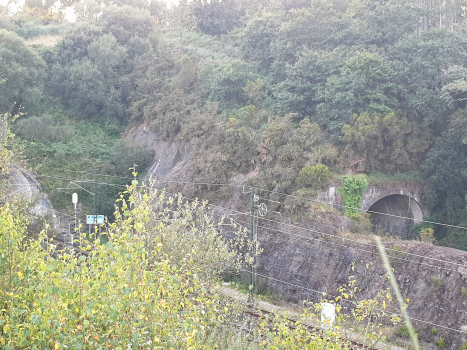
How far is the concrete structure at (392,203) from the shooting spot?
24047 millimetres

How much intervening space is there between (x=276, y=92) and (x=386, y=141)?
7.54m

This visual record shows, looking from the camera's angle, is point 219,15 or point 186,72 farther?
point 219,15

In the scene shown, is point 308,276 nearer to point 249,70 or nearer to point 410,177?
point 410,177

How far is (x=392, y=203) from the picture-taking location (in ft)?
87.4

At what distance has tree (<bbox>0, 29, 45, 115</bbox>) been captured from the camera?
106 ft

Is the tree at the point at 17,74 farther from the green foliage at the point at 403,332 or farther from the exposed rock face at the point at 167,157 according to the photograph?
the green foliage at the point at 403,332

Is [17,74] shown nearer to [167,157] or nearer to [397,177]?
[167,157]

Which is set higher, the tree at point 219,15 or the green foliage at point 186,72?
the tree at point 219,15

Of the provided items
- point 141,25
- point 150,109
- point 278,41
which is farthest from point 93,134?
point 278,41

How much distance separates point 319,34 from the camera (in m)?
31.1

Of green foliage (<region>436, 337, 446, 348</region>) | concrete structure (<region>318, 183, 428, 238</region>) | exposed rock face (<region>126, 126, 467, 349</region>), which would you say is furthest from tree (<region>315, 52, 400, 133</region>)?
green foliage (<region>436, 337, 446, 348</region>)

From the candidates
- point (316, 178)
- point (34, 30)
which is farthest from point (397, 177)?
point (34, 30)

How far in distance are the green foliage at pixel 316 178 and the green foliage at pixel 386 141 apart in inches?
84.3

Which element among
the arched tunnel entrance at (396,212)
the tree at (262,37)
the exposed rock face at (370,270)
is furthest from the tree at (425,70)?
the tree at (262,37)
